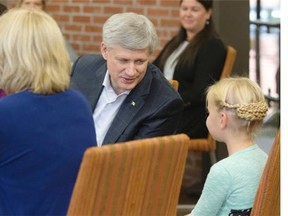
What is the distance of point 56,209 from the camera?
2.85 metres

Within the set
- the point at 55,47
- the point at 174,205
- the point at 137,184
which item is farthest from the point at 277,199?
the point at 55,47

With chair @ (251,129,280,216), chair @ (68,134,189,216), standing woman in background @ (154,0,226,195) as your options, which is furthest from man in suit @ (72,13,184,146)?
standing woman in background @ (154,0,226,195)

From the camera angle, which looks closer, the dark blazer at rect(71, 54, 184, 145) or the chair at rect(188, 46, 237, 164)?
the dark blazer at rect(71, 54, 184, 145)

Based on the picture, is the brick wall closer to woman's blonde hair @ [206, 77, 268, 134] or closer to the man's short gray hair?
the man's short gray hair

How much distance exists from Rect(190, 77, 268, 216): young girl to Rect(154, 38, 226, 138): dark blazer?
2066mm

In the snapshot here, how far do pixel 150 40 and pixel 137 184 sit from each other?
105 cm

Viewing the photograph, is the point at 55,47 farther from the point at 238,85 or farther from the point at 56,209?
the point at 238,85

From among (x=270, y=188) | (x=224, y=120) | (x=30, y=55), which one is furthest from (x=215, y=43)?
(x=30, y=55)

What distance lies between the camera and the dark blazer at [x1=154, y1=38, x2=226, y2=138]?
5590 millimetres

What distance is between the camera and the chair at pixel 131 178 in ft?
8.39

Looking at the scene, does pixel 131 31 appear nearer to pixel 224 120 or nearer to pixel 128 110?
pixel 128 110

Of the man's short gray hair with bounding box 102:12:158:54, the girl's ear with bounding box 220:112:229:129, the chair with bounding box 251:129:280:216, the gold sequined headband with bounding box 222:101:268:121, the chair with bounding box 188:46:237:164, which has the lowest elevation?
the chair with bounding box 188:46:237:164

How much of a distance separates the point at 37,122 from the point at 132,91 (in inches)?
38.0

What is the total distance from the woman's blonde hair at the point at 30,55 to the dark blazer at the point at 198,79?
2.71m
